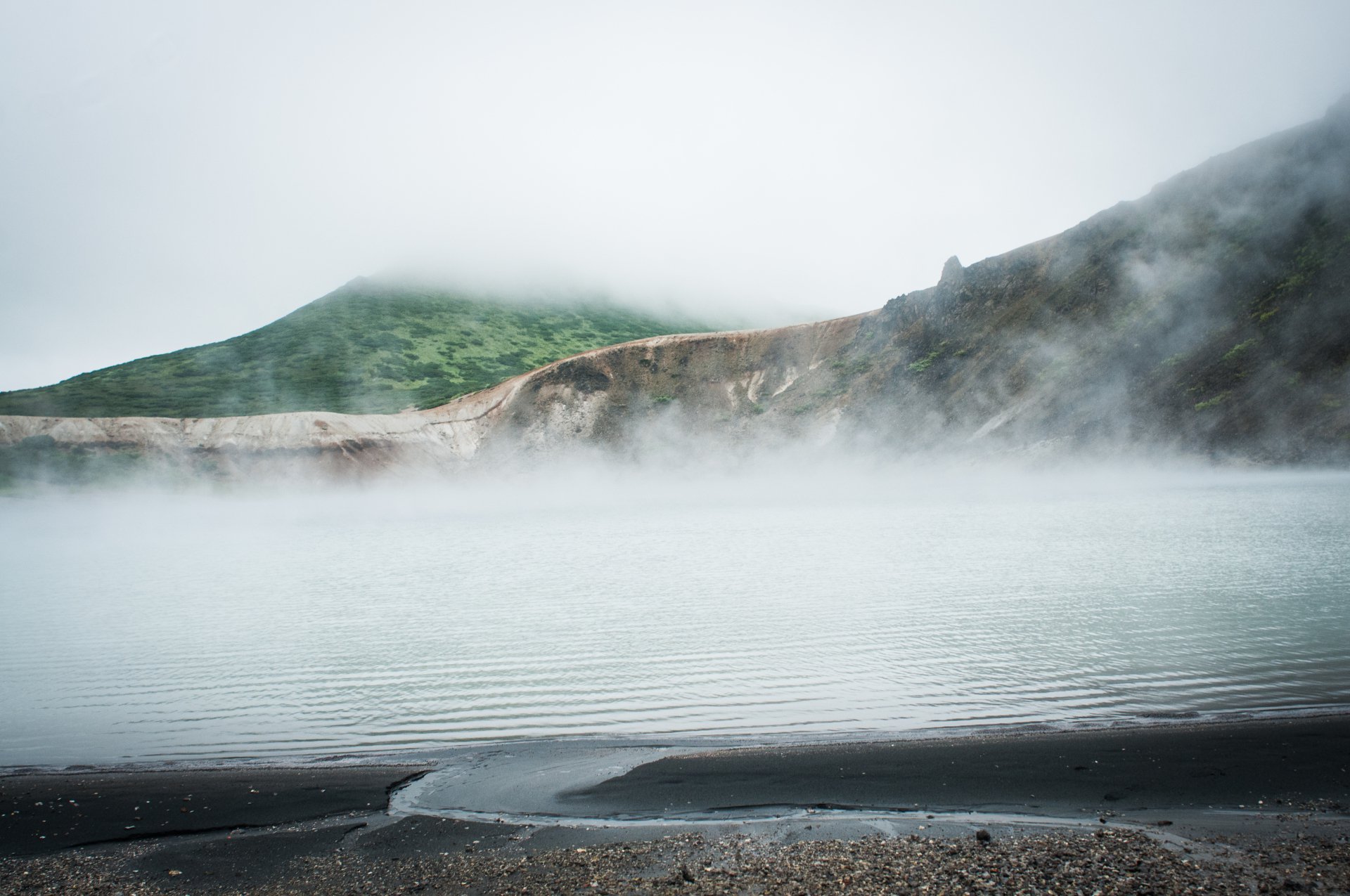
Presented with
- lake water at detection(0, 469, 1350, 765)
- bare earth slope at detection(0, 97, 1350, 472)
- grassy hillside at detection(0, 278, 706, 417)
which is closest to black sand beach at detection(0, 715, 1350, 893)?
lake water at detection(0, 469, 1350, 765)

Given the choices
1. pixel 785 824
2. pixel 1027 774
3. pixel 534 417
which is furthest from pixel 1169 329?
pixel 785 824

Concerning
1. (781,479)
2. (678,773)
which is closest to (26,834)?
(678,773)

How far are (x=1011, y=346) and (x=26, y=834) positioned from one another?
218 ft

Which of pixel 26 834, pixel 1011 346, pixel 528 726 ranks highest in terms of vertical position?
pixel 1011 346

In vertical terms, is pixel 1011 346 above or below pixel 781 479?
above

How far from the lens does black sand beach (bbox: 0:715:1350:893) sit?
5.40m

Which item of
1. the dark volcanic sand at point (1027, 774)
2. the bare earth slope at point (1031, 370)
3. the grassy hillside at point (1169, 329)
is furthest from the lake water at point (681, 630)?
the bare earth slope at point (1031, 370)

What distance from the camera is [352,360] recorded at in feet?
337

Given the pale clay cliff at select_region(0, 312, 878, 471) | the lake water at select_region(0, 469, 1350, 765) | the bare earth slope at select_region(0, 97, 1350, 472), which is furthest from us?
the pale clay cliff at select_region(0, 312, 878, 471)

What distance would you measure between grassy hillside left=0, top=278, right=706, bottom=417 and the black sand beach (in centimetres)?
8052

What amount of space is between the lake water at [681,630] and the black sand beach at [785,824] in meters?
1.00

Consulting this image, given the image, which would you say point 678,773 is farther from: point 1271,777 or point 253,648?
point 253,648

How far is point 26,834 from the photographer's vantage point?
679 cm

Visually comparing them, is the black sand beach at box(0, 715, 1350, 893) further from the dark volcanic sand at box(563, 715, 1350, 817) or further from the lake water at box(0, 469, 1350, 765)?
the lake water at box(0, 469, 1350, 765)
